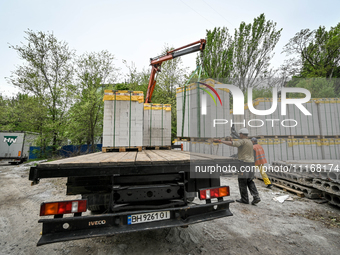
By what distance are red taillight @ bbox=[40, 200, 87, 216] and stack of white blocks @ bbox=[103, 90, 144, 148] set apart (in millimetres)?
2188

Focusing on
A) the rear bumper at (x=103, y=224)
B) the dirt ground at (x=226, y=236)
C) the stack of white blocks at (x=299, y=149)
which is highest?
the stack of white blocks at (x=299, y=149)

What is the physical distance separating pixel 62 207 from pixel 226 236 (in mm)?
2608

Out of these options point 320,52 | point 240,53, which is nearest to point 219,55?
point 240,53

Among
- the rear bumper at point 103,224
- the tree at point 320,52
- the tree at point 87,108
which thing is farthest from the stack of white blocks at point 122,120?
the tree at point 320,52

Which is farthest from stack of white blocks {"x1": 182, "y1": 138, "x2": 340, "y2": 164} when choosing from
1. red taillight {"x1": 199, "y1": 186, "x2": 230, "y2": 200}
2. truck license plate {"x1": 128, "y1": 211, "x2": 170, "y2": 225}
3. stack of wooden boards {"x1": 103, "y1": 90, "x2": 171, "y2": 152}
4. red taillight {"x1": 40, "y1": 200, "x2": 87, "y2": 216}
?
red taillight {"x1": 40, "y1": 200, "x2": 87, "y2": 216}

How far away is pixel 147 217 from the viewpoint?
217 cm

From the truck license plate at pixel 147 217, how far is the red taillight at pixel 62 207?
2.00 ft

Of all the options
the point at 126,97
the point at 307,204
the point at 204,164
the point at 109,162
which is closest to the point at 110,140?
the point at 126,97

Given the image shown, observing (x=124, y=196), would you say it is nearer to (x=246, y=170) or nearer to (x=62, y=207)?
(x=62, y=207)

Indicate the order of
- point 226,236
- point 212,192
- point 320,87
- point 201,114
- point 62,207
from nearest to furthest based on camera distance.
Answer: point 62,207
point 212,192
point 226,236
point 201,114
point 320,87

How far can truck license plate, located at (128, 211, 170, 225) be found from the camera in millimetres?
2133

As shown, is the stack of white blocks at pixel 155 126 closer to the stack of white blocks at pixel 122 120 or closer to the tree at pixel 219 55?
the stack of white blocks at pixel 122 120

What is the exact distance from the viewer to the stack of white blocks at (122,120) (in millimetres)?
4168

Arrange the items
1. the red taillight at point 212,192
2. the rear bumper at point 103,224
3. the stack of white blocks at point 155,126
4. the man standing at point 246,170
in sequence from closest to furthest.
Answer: the rear bumper at point 103,224, the red taillight at point 212,192, the man standing at point 246,170, the stack of white blocks at point 155,126
